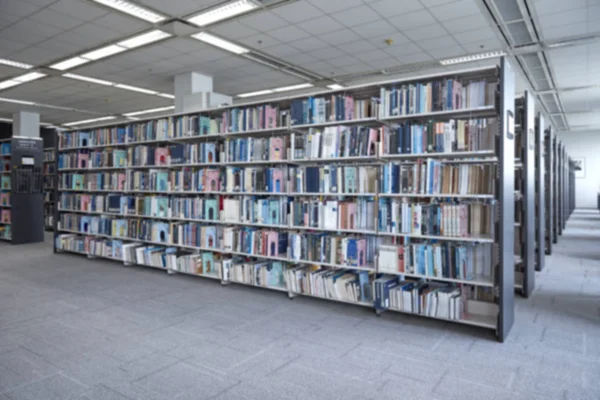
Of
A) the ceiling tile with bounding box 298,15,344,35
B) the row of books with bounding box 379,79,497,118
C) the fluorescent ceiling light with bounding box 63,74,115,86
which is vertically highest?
the fluorescent ceiling light with bounding box 63,74,115,86

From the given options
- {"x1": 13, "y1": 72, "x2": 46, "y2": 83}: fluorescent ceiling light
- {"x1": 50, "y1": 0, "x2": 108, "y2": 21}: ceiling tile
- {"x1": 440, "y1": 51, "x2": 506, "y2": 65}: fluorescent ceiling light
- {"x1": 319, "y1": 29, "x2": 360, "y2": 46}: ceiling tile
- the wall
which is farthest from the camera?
the wall

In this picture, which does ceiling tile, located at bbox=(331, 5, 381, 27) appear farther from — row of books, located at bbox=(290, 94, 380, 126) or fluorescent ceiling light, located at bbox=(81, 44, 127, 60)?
fluorescent ceiling light, located at bbox=(81, 44, 127, 60)

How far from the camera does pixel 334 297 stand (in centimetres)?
451

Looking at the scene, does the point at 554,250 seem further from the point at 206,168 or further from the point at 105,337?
the point at 105,337

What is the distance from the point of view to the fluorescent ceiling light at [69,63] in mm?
7652

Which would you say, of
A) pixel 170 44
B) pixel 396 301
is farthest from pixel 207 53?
pixel 396 301

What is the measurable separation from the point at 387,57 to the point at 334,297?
190 inches

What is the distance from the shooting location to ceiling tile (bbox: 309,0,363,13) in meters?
5.32

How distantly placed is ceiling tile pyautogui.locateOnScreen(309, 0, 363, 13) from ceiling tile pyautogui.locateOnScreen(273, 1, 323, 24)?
0.10 m

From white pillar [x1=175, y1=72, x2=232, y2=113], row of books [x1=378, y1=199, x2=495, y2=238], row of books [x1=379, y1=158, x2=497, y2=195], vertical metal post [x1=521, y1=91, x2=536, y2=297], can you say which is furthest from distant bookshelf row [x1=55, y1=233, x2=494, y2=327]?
white pillar [x1=175, y1=72, x2=232, y2=113]

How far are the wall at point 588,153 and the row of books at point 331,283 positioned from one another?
60.5 ft

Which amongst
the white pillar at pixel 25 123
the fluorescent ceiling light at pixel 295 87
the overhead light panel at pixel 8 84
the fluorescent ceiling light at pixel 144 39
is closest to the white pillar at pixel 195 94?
the fluorescent ceiling light at pixel 144 39

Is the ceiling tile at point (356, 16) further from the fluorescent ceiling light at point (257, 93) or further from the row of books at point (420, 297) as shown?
the fluorescent ceiling light at point (257, 93)

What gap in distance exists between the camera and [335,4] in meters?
5.38
